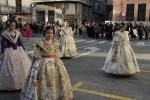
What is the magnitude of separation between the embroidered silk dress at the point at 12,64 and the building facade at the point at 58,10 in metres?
29.3

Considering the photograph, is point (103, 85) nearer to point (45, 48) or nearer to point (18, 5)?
point (45, 48)

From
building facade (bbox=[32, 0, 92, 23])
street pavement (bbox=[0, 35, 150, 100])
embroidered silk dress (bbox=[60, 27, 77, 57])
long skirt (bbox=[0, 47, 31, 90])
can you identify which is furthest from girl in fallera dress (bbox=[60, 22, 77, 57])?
building facade (bbox=[32, 0, 92, 23])

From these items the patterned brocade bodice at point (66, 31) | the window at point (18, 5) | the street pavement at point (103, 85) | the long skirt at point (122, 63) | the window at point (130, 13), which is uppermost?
the window at point (18, 5)

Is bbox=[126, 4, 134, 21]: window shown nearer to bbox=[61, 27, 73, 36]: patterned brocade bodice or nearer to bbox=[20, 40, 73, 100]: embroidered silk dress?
bbox=[61, 27, 73, 36]: patterned brocade bodice

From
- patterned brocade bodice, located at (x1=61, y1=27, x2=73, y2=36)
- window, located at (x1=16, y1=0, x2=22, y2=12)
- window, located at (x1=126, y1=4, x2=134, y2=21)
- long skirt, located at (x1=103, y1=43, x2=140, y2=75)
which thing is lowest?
long skirt, located at (x1=103, y1=43, x2=140, y2=75)

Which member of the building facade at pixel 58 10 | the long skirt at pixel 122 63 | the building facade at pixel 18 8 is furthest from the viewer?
the building facade at pixel 58 10

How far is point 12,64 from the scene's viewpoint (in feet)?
16.3

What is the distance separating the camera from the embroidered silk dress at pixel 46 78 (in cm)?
379

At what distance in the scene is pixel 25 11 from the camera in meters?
36.3

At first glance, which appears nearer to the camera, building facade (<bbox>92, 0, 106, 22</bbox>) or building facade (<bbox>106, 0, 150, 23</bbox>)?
building facade (<bbox>106, 0, 150, 23</bbox>)

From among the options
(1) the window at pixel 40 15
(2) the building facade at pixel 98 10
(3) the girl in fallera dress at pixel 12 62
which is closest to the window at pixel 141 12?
(2) the building facade at pixel 98 10

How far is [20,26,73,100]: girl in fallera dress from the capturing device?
3797 mm

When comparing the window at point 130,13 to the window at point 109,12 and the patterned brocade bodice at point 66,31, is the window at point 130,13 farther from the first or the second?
the patterned brocade bodice at point 66,31

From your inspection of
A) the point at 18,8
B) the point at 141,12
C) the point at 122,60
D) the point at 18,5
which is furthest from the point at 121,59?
the point at 18,5
